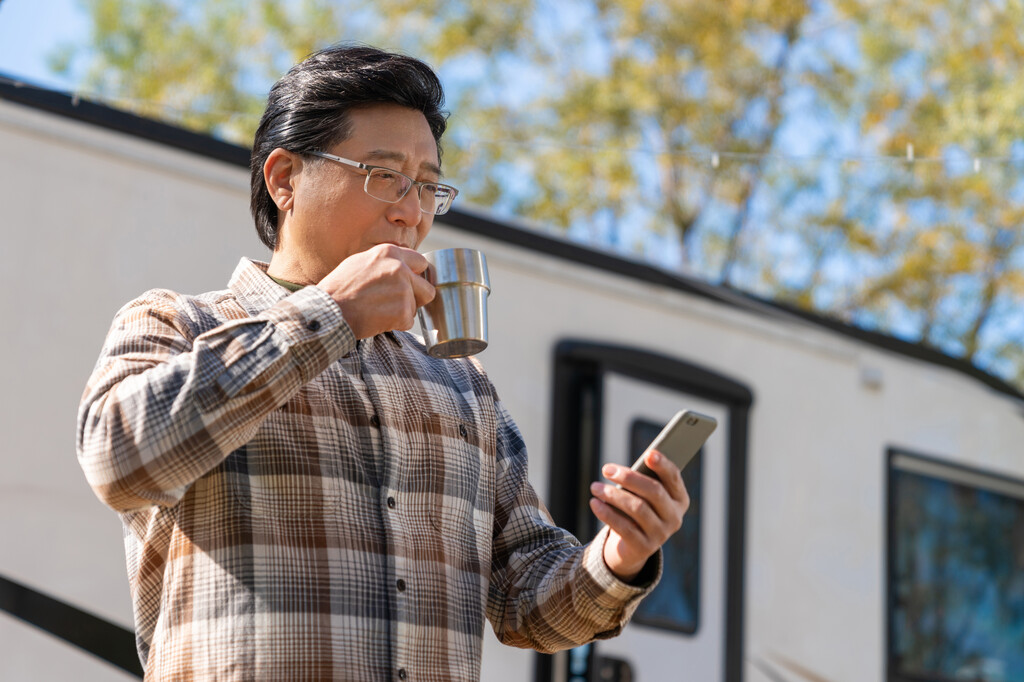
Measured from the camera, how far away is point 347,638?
62.1 inches

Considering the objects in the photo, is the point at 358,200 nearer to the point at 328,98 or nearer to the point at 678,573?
the point at 328,98

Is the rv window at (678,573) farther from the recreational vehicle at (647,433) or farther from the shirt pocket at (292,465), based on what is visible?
the shirt pocket at (292,465)

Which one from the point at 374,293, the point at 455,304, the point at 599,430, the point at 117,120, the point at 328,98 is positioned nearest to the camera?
the point at 374,293

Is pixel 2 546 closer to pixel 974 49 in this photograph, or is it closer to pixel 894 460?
pixel 894 460

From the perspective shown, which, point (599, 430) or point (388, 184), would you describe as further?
point (599, 430)

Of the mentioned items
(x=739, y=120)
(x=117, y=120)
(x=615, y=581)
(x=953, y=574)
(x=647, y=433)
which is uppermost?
(x=739, y=120)

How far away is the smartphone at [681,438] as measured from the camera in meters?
1.62

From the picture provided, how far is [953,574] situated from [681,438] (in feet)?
13.2

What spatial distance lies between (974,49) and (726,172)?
2.99m

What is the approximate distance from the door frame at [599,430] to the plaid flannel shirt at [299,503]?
2145mm

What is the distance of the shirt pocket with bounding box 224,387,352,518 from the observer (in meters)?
1.60

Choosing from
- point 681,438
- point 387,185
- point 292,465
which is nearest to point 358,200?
point 387,185

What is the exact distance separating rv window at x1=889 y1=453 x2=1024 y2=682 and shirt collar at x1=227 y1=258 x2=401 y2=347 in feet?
12.5

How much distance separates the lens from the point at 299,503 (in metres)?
1.61
